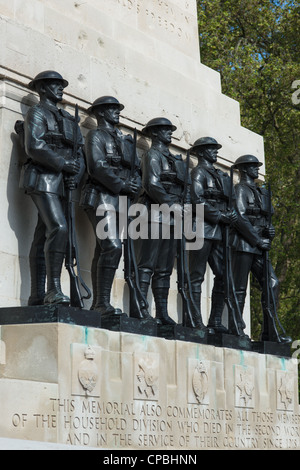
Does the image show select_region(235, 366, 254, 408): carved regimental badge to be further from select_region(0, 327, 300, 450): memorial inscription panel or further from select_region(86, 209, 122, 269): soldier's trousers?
select_region(86, 209, 122, 269): soldier's trousers

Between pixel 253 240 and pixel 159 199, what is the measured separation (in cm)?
259

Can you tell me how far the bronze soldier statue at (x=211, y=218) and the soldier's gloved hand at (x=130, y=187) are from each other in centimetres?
170

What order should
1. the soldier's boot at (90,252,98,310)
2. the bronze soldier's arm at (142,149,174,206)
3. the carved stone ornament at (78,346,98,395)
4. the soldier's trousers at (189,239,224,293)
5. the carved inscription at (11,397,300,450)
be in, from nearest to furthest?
the carved inscription at (11,397,300,450) < the carved stone ornament at (78,346,98,395) < the soldier's boot at (90,252,98,310) < the bronze soldier's arm at (142,149,174,206) < the soldier's trousers at (189,239,224,293)

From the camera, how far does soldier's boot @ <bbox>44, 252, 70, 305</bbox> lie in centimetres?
1323

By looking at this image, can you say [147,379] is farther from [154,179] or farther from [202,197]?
[202,197]

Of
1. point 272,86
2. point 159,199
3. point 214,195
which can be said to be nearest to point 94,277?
point 159,199

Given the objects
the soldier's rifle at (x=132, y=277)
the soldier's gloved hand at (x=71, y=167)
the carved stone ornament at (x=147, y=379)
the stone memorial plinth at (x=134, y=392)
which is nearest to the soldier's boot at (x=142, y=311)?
the soldier's rifle at (x=132, y=277)

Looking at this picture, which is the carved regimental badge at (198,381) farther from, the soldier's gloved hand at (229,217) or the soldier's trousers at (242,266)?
the soldier's trousers at (242,266)

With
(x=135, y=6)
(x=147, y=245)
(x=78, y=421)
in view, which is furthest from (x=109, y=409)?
(x=135, y=6)

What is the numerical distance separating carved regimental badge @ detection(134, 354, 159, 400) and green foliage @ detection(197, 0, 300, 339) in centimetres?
1405

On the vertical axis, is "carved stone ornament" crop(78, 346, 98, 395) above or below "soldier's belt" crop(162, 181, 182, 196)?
below

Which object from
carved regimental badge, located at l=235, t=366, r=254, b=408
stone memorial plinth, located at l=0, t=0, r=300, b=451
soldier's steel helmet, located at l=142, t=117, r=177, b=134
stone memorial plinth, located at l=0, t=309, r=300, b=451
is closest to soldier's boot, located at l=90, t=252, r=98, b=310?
stone memorial plinth, located at l=0, t=0, r=300, b=451

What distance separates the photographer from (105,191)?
14.7m

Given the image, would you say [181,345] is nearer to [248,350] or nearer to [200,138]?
[248,350]
